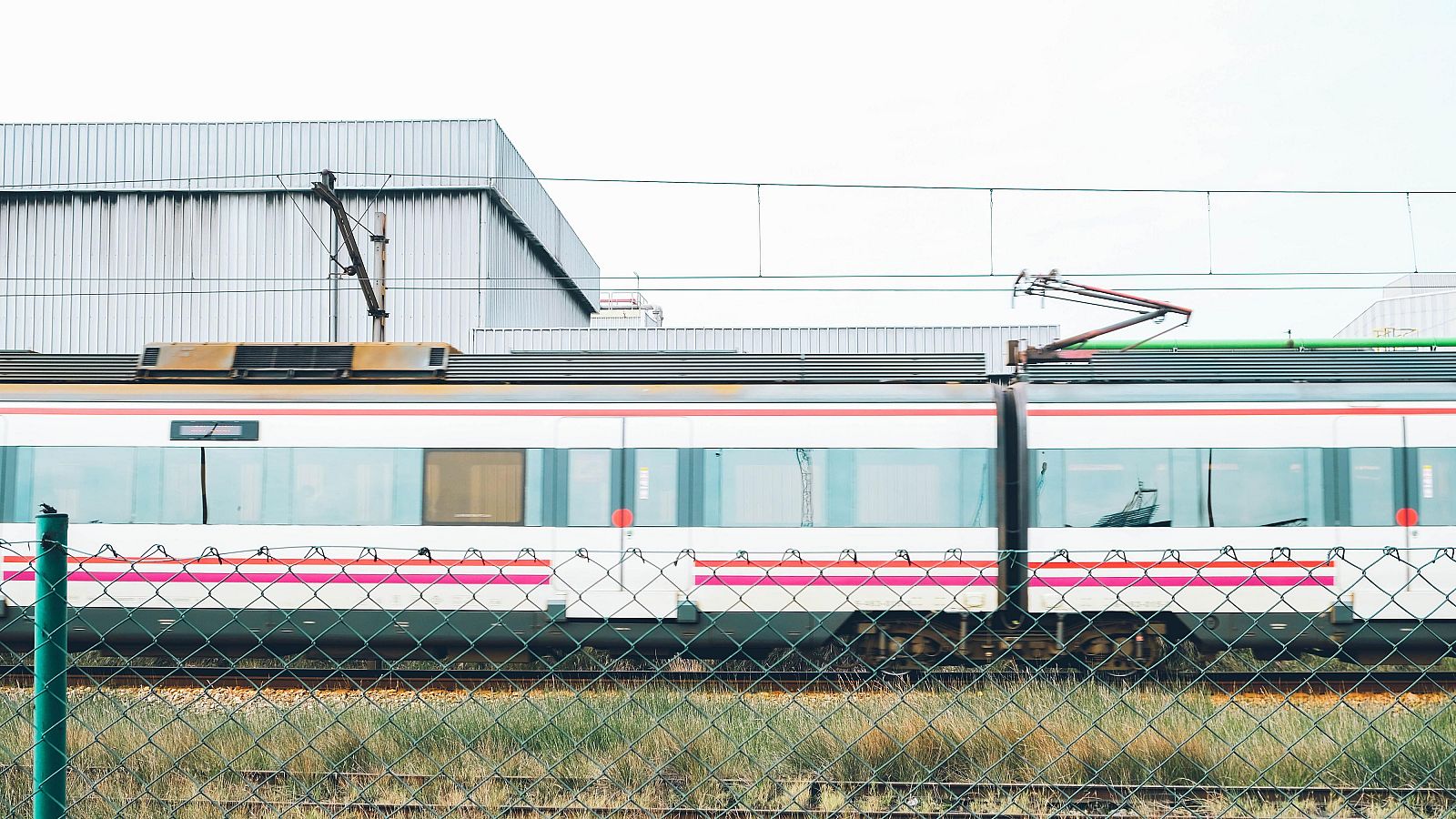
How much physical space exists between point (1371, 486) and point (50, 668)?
906 centimetres

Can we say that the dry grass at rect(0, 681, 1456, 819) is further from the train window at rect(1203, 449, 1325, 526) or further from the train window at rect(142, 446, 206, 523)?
the train window at rect(142, 446, 206, 523)

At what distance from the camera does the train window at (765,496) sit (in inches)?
340

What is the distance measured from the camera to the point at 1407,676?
8.74 metres

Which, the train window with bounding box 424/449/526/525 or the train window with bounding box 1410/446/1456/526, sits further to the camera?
the train window with bounding box 424/449/526/525

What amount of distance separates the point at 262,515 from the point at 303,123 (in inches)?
628

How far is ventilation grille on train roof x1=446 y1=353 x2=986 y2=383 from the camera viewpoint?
29.6ft

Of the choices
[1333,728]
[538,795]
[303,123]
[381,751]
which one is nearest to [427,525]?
[381,751]

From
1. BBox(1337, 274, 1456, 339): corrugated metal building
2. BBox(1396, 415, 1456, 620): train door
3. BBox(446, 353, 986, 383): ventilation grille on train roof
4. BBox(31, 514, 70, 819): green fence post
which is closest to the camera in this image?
BBox(31, 514, 70, 819): green fence post

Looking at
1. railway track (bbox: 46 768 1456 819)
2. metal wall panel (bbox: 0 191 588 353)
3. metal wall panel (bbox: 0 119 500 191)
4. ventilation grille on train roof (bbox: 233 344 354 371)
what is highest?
metal wall panel (bbox: 0 119 500 191)

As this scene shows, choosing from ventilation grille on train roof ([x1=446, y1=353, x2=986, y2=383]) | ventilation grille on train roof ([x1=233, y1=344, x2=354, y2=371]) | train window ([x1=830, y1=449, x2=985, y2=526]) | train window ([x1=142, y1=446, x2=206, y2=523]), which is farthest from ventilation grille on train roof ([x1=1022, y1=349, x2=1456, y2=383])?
train window ([x1=142, y1=446, x2=206, y2=523])

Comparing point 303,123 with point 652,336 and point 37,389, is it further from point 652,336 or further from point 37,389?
point 37,389

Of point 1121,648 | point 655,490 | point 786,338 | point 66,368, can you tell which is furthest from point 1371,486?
point 786,338

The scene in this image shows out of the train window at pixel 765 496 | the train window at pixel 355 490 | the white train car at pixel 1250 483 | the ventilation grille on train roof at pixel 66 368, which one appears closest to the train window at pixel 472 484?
the train window at pixel 355 490

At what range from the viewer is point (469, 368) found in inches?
362
